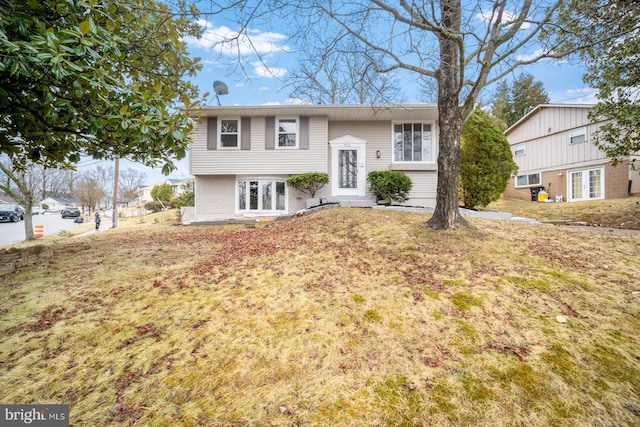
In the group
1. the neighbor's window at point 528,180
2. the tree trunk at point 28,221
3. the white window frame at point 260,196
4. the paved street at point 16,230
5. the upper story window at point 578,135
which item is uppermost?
the upper story window at point 578,135

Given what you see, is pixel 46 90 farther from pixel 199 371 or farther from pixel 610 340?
pixel 610 340

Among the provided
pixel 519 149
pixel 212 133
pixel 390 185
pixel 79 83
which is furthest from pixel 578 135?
pixel 79 83

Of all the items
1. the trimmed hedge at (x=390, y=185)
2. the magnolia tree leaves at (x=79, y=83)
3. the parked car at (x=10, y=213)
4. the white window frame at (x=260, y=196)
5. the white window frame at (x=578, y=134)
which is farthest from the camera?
the parked car at (x=10, y=213)

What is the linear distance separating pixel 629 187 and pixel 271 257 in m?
19.1

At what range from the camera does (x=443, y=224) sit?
5344 millimetres

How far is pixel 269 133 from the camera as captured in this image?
11797mm

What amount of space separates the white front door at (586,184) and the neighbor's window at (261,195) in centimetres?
1737

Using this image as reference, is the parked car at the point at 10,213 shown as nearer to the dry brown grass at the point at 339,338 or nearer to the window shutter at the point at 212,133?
the window shutter at the point at 212,133

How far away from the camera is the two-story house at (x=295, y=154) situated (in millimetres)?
11719

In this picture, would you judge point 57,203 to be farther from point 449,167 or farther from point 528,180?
point 528,180

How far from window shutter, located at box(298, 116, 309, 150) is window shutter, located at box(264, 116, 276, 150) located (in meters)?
1.17

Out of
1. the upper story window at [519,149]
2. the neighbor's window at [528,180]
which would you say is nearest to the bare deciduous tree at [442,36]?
the neighbor's window at [528,180]

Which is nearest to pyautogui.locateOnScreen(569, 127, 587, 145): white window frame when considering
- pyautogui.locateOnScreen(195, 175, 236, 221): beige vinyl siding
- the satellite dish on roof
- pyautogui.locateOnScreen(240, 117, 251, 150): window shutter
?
pyautogui.locateOnScreen(240, 117, 251, 150): window shutter

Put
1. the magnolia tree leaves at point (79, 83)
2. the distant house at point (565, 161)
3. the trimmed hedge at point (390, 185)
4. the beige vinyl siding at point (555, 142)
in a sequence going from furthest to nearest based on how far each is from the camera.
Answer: the beige vinyl siding at point (555, 142) → the distant house at point (565, 161) → the trimmed hedge at point (390, 185) → the magnolia tree leaves at point (79, 83)
